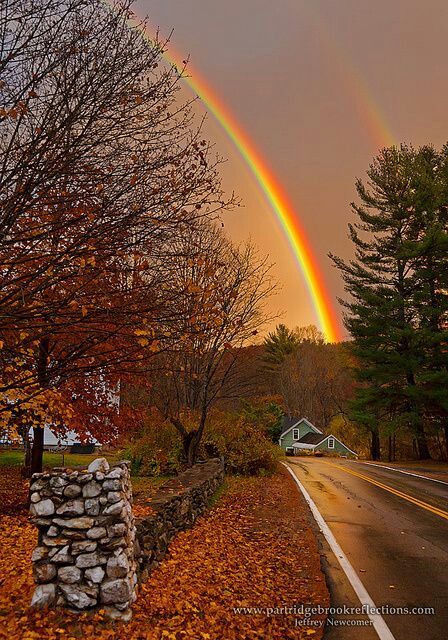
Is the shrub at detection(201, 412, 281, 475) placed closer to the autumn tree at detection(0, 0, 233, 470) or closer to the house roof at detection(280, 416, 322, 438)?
the autumn tree at detection(0, 0, 233, 470)

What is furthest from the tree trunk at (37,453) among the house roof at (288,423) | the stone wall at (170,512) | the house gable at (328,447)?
the house roof at (288,423)

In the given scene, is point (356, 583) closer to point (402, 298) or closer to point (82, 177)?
point (82, 177)

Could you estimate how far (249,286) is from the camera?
61.2 ft

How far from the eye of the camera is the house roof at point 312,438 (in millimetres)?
60625

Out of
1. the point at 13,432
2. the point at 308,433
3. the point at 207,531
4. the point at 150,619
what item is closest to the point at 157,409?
the point at 13,432

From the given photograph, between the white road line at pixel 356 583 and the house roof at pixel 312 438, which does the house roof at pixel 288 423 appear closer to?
the house roof at pixel 312 438

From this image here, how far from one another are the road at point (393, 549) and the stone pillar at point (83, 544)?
7.94 ft

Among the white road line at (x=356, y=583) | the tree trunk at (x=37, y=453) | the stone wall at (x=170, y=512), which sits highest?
the tree trunk at (x=37, y=453)

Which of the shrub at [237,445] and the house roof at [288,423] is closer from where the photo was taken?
the shrub at [237,445]

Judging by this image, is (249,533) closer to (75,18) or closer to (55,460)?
(75,18)

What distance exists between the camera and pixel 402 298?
3350 centimetres

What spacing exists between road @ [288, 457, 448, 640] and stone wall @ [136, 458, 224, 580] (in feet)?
8.41

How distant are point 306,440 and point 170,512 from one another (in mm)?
57383

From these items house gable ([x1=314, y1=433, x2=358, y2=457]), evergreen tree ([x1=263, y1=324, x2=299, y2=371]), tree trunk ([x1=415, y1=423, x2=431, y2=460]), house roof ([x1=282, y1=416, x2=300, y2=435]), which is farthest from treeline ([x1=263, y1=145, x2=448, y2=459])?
evergreen tree ([x1=263, y1=324, x2=299, y2=371])
